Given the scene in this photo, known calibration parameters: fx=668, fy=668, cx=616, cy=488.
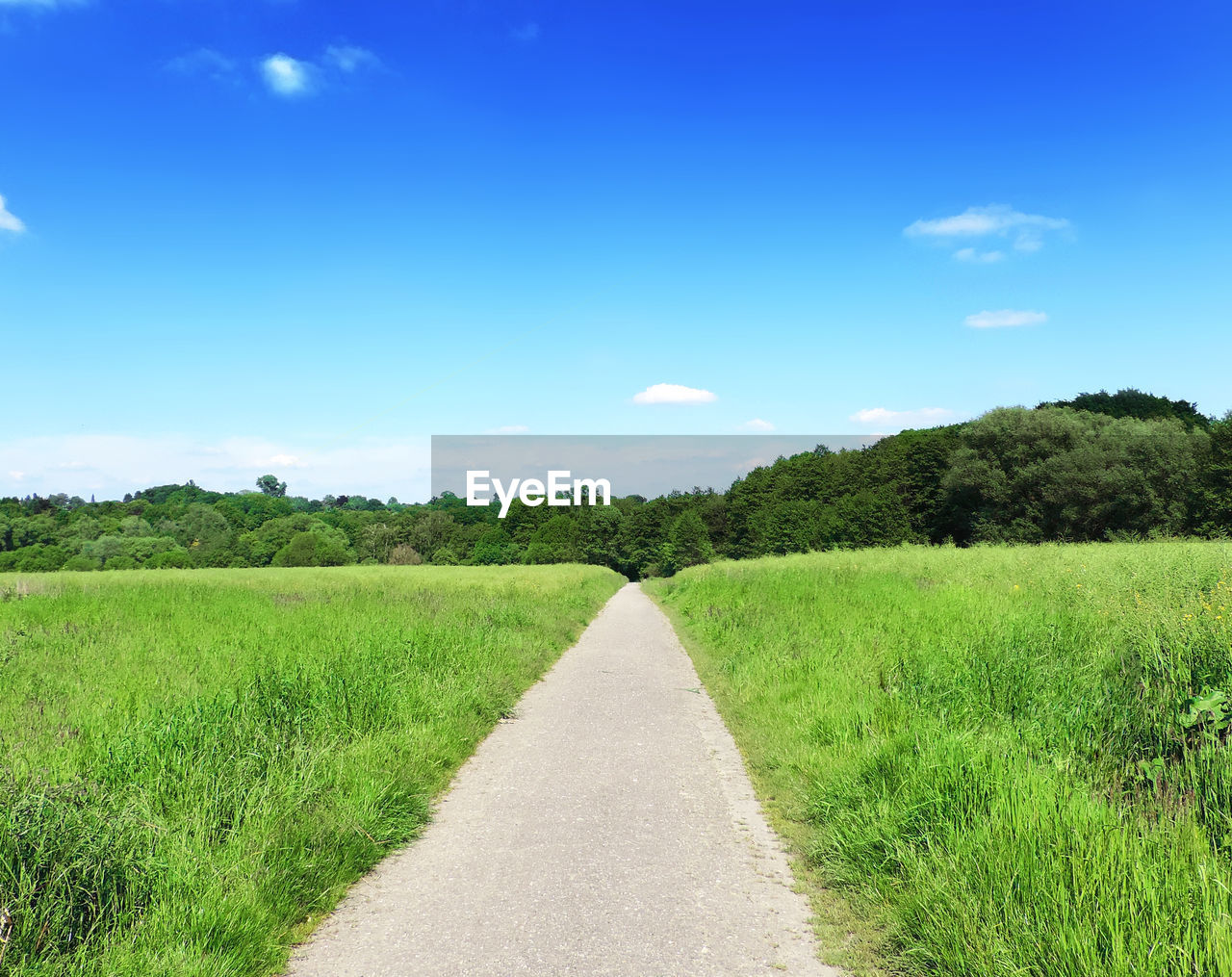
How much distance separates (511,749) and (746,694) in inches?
133

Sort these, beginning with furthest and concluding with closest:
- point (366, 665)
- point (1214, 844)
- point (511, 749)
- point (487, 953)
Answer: point (366, 665) → point (511, 749) → point (1214, 844) → point (487, 953)

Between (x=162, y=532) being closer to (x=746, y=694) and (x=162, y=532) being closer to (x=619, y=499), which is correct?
(x=619, y=499)

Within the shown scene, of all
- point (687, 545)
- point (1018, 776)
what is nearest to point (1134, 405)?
point (687, 545)

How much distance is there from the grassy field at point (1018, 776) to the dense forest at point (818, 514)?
26.2 metres

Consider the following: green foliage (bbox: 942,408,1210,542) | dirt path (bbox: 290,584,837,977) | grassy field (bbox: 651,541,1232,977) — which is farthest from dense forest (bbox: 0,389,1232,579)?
dirt path (bbox: 290,584,837,977)

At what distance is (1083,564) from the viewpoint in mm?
15180

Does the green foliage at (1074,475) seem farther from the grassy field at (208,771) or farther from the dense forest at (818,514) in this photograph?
the grassy field at (208,771)

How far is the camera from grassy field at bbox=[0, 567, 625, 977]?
3.28 metres

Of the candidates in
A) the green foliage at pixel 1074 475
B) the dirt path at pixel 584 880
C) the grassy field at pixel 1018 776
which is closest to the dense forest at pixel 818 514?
the green foliage at pixel 1074 475

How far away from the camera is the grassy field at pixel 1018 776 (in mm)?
3074

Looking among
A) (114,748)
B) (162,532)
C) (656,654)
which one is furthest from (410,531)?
(114,748)

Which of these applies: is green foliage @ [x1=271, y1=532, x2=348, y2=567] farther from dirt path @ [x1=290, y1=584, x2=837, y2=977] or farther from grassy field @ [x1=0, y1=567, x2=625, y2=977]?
dirt path @ [x1=290, y1=584, x2=837, y2=977]

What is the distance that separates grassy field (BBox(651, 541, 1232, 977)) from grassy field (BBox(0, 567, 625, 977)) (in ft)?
10.4

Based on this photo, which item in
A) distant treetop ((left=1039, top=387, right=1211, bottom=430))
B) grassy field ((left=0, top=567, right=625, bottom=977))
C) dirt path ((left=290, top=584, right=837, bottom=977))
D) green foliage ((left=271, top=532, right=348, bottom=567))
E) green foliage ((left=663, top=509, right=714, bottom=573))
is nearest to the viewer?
grassy field ((left=0, top=567, right=625, bottom=977))
